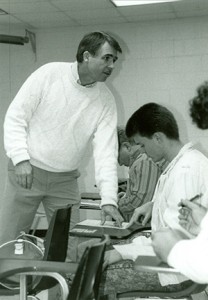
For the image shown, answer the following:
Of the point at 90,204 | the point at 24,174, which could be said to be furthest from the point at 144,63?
the point at 24,174

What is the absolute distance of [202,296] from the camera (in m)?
2.30

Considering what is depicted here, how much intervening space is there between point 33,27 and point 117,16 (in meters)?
1.05

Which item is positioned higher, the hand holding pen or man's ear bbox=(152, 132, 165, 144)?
man's ear bbox=(152, 132, 165, 144)

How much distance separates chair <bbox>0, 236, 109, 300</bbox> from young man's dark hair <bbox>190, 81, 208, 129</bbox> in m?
0.49

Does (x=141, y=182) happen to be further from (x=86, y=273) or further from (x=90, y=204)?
(x=86, y=273)

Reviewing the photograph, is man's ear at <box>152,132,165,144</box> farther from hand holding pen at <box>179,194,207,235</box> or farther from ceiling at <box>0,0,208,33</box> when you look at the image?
ceiling at <box>0,0,208,33</box>

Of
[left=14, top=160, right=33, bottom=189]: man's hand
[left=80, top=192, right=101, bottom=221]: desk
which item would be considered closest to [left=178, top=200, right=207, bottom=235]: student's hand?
[left=14, top=160, right=33, bottom=189]: man's hand

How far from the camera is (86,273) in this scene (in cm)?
143

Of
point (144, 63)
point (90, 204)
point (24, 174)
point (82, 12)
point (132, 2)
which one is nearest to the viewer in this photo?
point (24, 174)

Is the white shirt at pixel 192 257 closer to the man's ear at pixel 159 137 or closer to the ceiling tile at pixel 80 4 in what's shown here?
the man's ear at pixel 159 137

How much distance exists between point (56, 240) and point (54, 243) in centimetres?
2

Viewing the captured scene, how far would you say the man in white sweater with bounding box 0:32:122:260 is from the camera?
2631mm

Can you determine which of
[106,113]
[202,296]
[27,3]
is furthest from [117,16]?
[202,296]

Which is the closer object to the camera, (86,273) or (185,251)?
(185,251)
